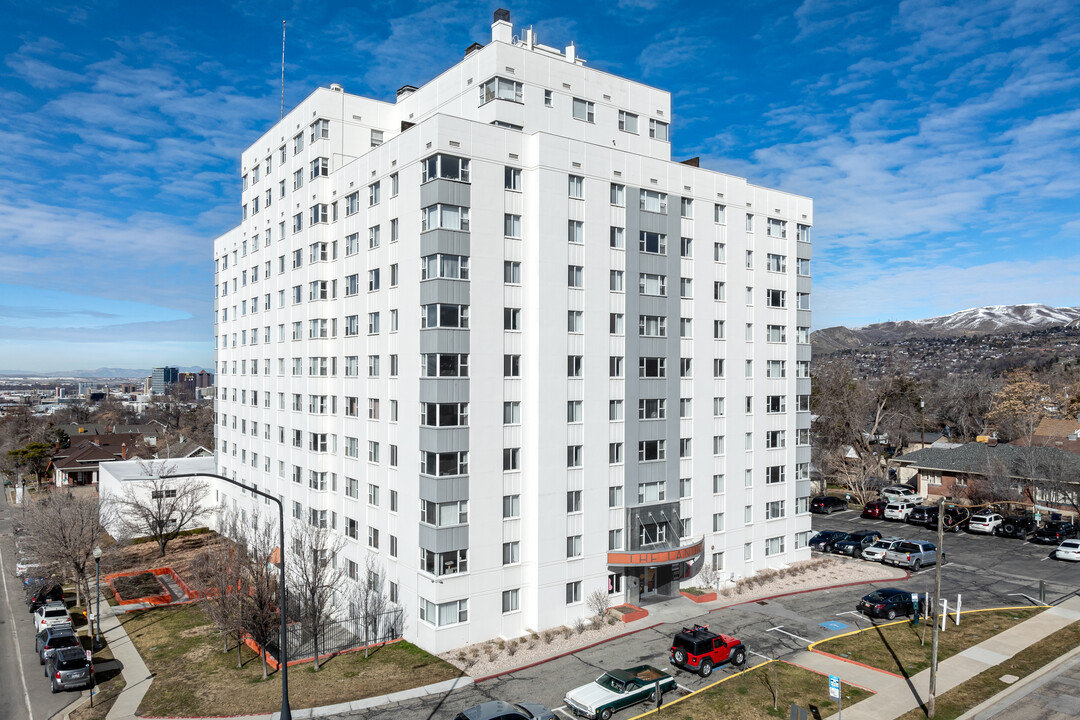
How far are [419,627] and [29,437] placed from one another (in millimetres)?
137889

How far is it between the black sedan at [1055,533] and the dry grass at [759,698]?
4126cm

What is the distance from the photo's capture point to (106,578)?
5262cm

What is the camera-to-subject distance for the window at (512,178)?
3688 cm

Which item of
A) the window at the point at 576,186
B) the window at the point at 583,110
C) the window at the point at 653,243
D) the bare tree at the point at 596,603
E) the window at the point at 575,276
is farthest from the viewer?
the window at the point at 583,110

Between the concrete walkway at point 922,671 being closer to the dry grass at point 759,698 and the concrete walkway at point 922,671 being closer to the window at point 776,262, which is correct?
the dry grass at point 759,698

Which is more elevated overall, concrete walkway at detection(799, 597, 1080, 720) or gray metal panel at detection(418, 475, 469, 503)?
gray metal panel at detection(418, 475, 469, 503)

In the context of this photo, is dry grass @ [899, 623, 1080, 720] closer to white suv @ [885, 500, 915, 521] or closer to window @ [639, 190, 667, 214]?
window @ [639, 190, 667, 214]

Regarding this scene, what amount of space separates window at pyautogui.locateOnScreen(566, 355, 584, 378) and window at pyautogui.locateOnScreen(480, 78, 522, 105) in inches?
625

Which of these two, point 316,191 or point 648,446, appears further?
point 316,191

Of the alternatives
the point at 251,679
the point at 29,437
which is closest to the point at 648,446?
the point at 251,679

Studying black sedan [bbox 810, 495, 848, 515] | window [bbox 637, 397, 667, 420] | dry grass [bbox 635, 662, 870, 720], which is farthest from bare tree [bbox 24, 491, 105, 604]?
black sedan [bbox 810, 495, 848, 515]

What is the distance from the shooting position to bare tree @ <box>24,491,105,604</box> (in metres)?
45.2

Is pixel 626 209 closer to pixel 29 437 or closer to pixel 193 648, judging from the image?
pixel 193 648

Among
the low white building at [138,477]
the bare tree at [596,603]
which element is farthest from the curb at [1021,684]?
the low white building at [138,477]
